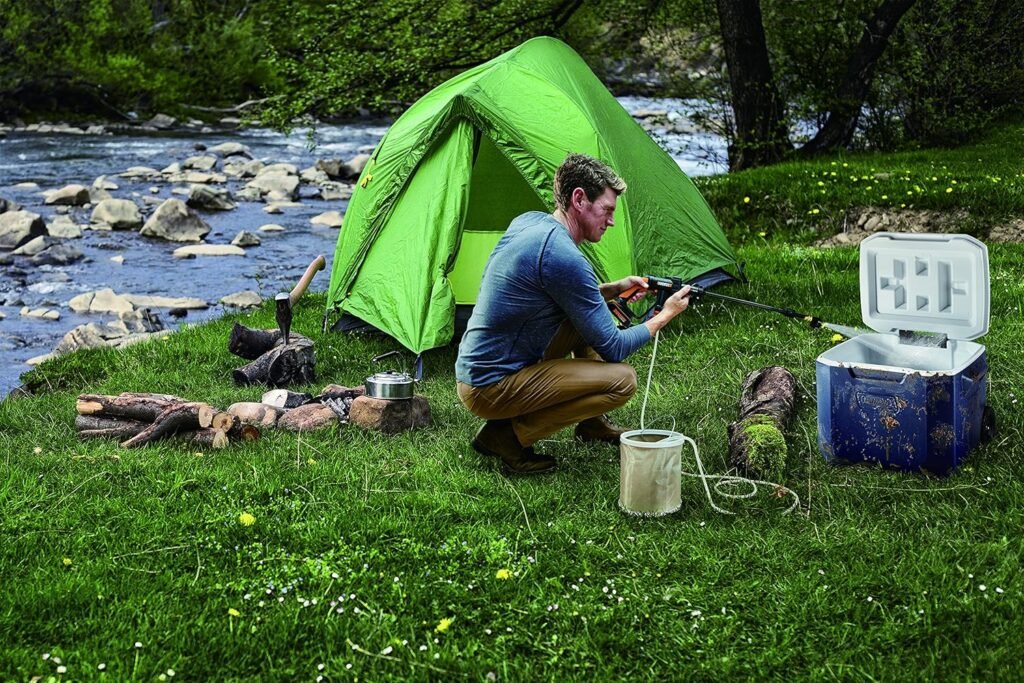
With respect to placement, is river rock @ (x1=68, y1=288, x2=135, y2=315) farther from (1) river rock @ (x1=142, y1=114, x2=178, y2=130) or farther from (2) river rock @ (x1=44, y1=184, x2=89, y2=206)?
(1) river rock @ (x1=142, y1=114, x2=178, y2=130)

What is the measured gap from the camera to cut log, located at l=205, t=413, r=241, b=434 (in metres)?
5.02

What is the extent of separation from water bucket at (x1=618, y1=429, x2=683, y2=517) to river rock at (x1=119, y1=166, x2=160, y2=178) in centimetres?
1614

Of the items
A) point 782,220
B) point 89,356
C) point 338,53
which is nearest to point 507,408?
point 89,356

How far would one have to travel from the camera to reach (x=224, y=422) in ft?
16.5

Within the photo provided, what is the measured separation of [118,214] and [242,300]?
533cm

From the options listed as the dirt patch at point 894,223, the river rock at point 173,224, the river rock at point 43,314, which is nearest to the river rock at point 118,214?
the river rock at point 173,224

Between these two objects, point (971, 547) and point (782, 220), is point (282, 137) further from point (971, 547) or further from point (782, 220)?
point (971, 547)

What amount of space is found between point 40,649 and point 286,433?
2.05m

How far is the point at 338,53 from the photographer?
37.4ft

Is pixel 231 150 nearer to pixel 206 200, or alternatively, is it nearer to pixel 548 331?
pixel 206 200

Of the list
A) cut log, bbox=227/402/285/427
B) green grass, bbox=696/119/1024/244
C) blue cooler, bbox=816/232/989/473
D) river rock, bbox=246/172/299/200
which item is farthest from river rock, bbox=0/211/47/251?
blue cooler, bbox=816/232/989/473

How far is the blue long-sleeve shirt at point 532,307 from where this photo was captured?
4.23 metres

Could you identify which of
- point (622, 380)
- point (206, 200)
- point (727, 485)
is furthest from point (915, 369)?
point (206, 200)

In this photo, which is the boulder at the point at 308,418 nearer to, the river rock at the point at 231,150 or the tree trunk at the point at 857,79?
the tree trunk at the point at 857,79
